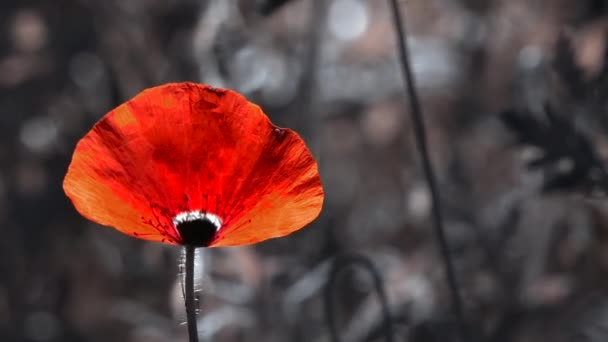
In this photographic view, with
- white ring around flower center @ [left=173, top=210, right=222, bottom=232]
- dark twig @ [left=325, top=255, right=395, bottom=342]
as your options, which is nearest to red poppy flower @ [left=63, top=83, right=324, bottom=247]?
white ring around flower center @ [left=173, top=210, right=222, bottom=232]

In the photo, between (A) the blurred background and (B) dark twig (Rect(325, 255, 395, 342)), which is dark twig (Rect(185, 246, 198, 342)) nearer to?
(B) dark twig (Rect(325, 255, 395, 342))

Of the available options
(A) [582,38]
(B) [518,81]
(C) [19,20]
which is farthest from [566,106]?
(C) [19,20]

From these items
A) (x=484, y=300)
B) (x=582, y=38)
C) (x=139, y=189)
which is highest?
(x=582, y=38)

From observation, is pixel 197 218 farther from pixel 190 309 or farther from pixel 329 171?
pixel 329 171

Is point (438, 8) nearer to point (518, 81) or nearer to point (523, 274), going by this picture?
point (518, 81)

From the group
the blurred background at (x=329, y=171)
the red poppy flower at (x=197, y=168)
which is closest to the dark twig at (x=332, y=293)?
the blurred background at (x=329, y=171)

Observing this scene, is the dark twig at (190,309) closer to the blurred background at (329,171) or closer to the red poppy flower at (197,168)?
the red poppy flower at (197,168)

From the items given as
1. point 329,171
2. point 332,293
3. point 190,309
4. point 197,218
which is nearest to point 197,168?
point 197,218
